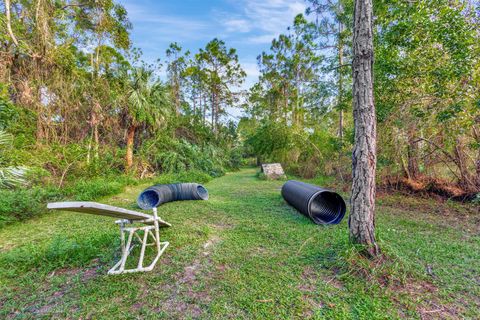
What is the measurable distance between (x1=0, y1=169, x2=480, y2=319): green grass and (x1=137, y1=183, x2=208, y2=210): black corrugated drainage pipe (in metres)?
1.36

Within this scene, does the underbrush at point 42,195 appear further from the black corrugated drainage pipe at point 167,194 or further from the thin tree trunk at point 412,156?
the thin tree trunk at point 412,156

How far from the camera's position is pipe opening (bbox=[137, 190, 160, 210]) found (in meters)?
4.70

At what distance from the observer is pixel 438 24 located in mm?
3676

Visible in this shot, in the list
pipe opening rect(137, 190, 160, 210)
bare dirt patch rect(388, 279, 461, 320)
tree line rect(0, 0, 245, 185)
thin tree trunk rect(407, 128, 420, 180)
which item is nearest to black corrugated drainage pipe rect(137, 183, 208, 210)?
pipe opening rect(137, 190, 160, 210)

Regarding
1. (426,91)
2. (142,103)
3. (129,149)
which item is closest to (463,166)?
(426,91)

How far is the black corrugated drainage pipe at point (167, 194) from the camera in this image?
15.7 ft

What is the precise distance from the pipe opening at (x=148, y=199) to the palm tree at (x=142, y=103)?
370cm

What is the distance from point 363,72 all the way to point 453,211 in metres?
3.93

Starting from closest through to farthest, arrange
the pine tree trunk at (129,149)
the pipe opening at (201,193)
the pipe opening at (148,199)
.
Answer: the pipe opening at (148,199), the pipe opening at (201,193), the pine tree trunk at (129,149)

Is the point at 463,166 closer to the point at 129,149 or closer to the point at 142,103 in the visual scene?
the point at 142,103

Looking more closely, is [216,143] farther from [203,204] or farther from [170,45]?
[203,204]

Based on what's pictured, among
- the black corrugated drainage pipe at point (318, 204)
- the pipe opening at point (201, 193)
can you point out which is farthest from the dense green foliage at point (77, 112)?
the black corrugated drainage pipe at point (318, 204)

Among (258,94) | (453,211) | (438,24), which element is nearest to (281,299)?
(453,211)

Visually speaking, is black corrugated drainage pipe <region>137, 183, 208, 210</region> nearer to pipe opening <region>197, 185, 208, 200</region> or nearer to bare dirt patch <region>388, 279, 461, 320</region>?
pipe opening <region>197, 185, 208, 200</region>
